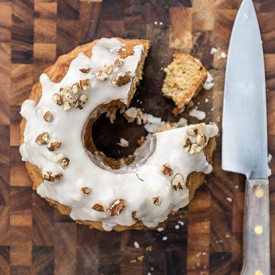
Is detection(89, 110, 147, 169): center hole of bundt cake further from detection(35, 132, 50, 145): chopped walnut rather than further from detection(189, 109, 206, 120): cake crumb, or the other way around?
detection(35, 132, 50, 145): chopped walnut

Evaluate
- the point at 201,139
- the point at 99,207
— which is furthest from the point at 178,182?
the point at 99,207

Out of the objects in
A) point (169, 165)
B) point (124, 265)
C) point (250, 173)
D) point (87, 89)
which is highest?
point (87, 89)

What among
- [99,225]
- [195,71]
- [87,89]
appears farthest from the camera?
[195,71]

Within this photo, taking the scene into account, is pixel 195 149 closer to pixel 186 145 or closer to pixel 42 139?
pixel 186 145

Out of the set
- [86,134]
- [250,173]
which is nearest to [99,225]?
[86,134]

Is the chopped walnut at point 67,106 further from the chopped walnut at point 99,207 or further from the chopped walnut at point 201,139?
the chopped walnut at point 201,139

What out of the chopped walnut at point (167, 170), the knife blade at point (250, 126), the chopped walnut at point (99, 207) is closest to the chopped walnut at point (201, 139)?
the chopped walnut at point (167, 170)

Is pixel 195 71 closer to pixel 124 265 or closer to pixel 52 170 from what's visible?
pixel 52 170
